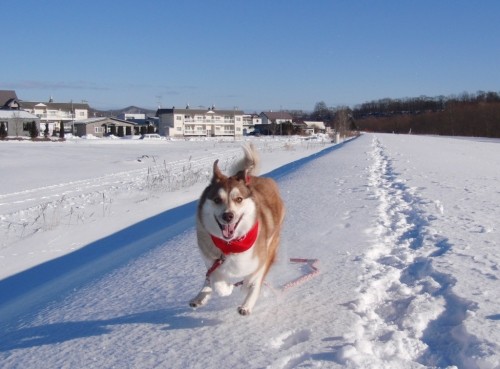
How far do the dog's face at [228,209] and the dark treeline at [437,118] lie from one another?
84.1m

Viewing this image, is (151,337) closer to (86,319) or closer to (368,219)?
(86,319)

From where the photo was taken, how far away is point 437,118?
11675 centimetres

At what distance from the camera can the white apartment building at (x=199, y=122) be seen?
109 m

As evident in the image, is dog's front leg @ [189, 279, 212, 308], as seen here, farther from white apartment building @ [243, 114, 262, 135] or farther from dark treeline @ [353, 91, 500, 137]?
white apartment building @ [243, 114, 262, 135]

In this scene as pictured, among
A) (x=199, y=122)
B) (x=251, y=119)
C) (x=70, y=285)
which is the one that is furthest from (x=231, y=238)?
(x=251, y=119)

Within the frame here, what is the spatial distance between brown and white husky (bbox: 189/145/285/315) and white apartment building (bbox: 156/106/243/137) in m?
103

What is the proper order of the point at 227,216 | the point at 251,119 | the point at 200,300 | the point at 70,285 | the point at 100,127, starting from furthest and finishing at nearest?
the point at 251,119 < the point at 100,127 < the point at 70,285 < the point at 200,300 < the point at 227,216

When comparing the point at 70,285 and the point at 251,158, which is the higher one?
the point at 251,158

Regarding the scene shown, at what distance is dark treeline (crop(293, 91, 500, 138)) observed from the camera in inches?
3659

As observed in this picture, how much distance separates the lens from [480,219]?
300 inches

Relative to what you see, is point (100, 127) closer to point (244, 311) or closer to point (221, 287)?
point (221, 287)

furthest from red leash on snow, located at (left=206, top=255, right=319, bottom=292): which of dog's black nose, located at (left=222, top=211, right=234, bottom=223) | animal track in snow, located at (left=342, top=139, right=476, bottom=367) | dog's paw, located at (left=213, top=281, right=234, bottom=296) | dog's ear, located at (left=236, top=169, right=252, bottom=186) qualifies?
dog's ear, located at (left=236, top=169, right=252, bottom=186)

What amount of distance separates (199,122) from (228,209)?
111954 mm

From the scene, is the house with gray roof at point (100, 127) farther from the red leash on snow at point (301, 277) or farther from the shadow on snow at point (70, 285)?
the red leash on snow at point (301, 277)
